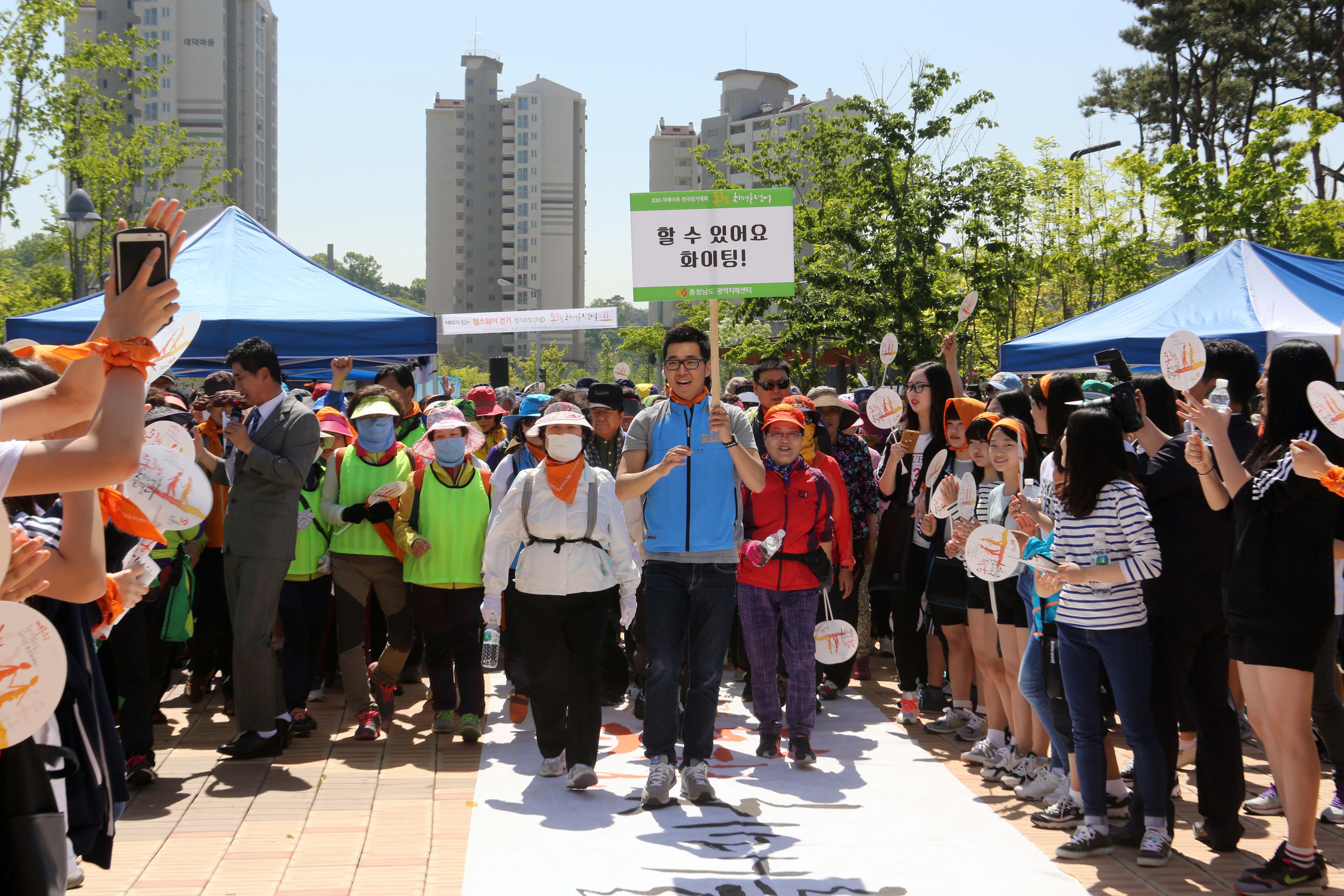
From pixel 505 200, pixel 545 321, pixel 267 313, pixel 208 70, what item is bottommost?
pixel 267 313

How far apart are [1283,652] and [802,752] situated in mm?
2786

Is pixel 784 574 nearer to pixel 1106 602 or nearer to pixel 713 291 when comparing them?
pixel 713 291

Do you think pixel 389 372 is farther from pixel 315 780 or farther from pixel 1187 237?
pixel 1187 237

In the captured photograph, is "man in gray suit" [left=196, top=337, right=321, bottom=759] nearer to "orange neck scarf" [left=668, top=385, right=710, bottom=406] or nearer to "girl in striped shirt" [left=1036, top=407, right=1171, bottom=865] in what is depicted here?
"orange neck scarf" [left=668, top=385, right=710, bottom=406]

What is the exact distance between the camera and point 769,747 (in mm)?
6586

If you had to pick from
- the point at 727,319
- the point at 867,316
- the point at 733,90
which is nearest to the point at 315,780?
the point at 867,316

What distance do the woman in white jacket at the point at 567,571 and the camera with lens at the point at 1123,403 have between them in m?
2.56

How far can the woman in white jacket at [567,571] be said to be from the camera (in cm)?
590

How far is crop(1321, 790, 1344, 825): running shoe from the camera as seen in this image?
5.27 meters

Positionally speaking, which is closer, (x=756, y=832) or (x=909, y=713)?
(x=756, y=832)

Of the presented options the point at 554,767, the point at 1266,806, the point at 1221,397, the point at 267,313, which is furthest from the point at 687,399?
the point at 267,313

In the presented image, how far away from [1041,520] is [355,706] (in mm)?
4551

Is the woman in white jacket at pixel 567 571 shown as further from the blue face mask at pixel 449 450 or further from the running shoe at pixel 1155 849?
the running shoe at pixel 1155 849

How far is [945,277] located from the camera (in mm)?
17672
